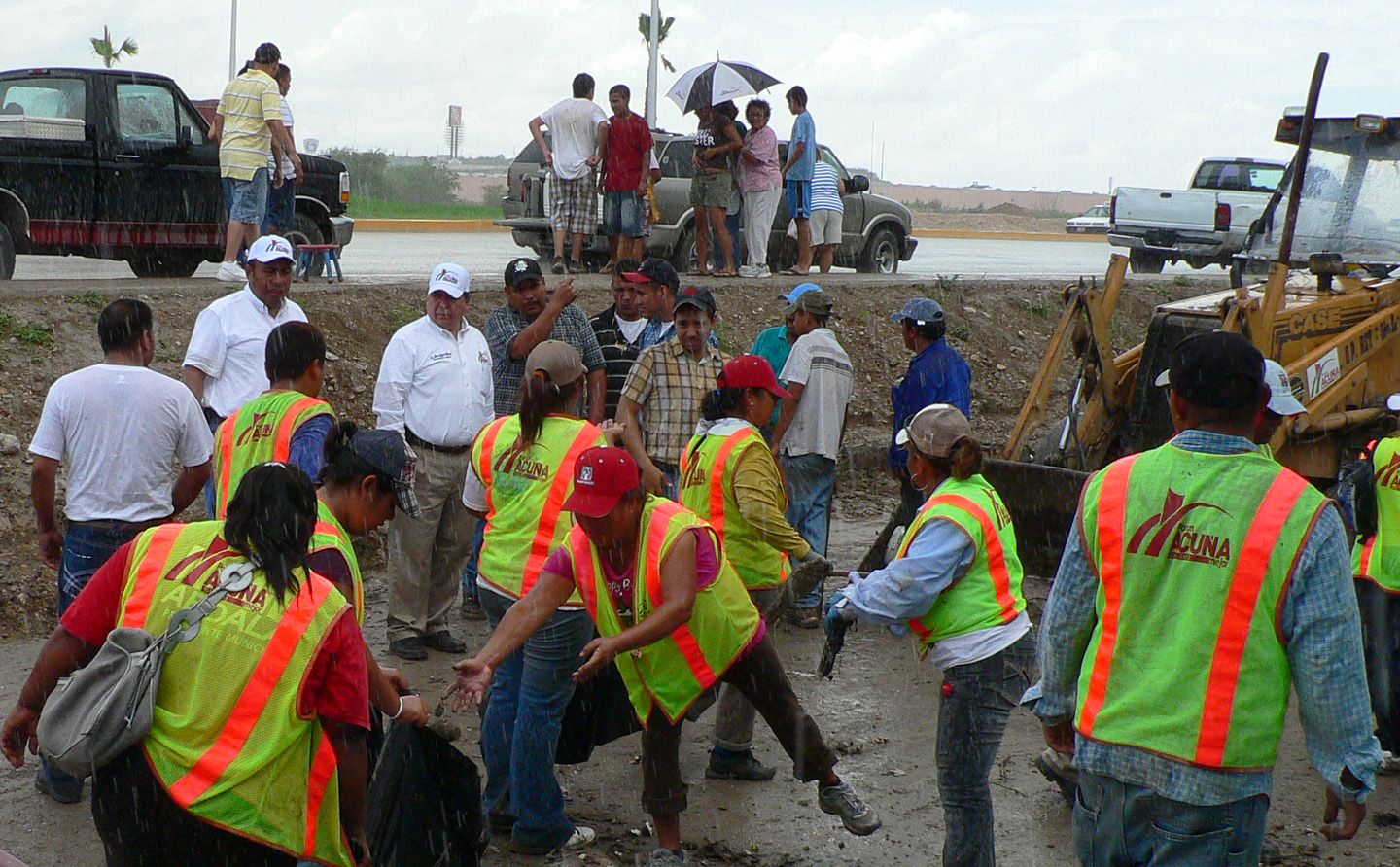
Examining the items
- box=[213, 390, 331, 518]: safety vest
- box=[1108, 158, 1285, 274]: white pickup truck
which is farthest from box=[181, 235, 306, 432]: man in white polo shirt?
box=[1108, 158, 1285, 274]: white pickup truck

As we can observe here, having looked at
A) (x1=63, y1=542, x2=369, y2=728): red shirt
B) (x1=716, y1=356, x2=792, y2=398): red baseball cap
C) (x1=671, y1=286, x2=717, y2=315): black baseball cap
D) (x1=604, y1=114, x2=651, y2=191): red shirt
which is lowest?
(x1=63, y1=542, x2=369, y2=728): red shirt

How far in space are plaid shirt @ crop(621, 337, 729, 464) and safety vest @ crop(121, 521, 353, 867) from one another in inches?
149

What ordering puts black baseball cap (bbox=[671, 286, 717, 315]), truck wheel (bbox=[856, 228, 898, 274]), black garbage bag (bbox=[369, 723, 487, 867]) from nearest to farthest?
black garbage bag (bbox=[369, 723, 487, 867]) → black baseball cap (bbox=[671, 286, 717, 315]) → truck wheel (bbox=[856, 228, 898, 274])

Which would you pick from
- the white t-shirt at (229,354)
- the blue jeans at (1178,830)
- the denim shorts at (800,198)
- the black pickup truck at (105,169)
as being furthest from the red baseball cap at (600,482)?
the denim shorts at (800,198)

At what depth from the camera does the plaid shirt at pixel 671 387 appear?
6633 millimetres

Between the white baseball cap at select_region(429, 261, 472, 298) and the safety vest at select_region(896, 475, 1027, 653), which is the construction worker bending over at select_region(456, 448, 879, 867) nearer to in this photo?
the safety vest at select_region(896, 475, 1027, 653)

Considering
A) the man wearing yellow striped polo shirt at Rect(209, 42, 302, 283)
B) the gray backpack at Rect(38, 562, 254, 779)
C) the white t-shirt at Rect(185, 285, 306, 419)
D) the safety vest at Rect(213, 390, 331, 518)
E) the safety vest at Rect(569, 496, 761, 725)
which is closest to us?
the gray backpack at Rect(38, 562, 254, 779)

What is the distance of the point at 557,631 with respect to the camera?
442 cm

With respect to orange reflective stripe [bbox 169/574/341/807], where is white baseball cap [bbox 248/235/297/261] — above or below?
above

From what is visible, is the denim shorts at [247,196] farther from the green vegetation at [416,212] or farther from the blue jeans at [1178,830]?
the green vegetation at [416,212]

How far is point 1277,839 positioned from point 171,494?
4.33 m

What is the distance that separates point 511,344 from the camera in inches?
278

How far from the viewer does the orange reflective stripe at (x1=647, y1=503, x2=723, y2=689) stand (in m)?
4.02

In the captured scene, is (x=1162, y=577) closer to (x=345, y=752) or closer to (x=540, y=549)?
(x=345, y=752)
